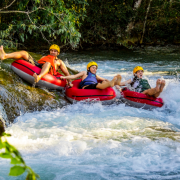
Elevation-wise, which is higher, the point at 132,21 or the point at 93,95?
the point at 132,21

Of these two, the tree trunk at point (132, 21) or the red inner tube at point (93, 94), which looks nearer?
the red inner tube at point (93, 94)

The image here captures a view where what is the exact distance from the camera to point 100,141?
127 inches

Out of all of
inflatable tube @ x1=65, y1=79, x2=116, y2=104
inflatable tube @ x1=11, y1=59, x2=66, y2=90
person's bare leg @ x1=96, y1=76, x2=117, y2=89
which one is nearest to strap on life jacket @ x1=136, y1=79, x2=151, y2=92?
inflatable tube @ x1=65, y1=79, x2=116, y2=104

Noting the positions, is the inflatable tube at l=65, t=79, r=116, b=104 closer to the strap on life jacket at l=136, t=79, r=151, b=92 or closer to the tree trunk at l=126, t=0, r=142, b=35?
the strap on life jacket at l=136, t=79, r=151, b=92

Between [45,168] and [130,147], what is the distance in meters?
1.16

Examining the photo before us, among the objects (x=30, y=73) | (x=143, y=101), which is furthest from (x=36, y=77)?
(x=143, y=101)

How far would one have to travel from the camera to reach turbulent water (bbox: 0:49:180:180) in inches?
101

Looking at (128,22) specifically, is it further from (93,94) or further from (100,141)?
(100,141)

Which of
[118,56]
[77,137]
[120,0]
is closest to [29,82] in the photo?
[77,137]

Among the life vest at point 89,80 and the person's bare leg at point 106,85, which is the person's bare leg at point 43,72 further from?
the person's bare leg at point 106,85

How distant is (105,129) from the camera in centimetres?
367

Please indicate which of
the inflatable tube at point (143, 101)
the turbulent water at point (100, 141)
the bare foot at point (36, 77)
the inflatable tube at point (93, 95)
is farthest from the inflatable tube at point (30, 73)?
the inflatable tube at point (143, 101)

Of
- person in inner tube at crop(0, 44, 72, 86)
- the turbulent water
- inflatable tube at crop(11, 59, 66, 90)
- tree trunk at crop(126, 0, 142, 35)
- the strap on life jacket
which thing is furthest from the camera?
tree trunk at crop(126, 0, 142, 35)

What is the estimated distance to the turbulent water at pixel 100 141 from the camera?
2555mm
